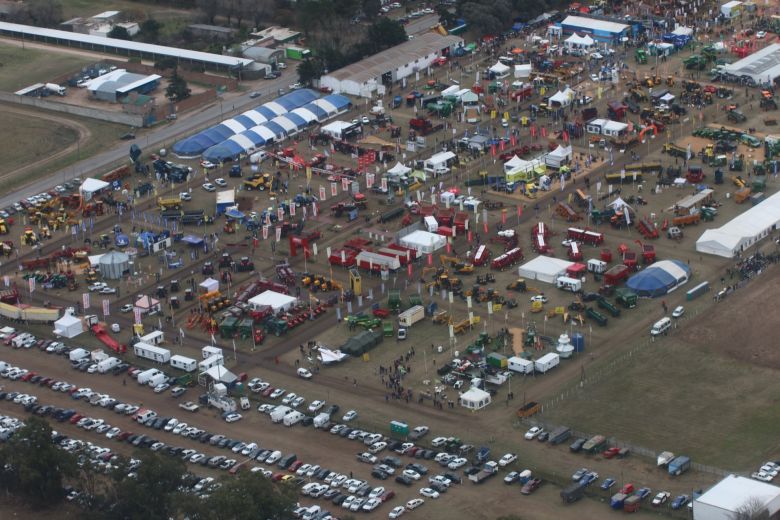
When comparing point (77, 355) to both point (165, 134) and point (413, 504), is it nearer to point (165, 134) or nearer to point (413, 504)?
point (413, 504)

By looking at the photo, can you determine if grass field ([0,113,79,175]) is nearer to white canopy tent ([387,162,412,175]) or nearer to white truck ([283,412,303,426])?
white canopy tent ([387,162,412,175])

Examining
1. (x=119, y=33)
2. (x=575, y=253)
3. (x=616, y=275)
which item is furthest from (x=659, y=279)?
(x=119, y=33)

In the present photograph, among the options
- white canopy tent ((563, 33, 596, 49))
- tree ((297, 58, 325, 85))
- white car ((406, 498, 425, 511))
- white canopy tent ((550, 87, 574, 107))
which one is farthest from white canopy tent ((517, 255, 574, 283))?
white canopy tent ((563, 33, 596, 49))

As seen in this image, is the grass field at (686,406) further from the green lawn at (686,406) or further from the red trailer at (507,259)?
the red trailer at (507,259)

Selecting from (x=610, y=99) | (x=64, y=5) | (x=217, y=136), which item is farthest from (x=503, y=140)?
(x=64, y=5)

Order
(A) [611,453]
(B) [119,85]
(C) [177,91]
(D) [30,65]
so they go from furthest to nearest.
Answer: (D) [30,65]
(B) [119,85]
(C) [177,91]
(A) [611,453]

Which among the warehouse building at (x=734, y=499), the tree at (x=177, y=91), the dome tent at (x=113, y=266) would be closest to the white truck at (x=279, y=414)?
the dome tent at (x=113, y=266)
